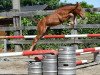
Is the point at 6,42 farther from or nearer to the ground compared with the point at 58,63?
nearer to the ground

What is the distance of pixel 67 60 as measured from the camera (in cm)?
632

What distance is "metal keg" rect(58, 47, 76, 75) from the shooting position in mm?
6336

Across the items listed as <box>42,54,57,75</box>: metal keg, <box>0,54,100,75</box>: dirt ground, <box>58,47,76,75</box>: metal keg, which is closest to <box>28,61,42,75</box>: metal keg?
<box>42,54,57,75</box>: metal keg

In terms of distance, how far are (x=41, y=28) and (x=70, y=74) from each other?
3.26 m

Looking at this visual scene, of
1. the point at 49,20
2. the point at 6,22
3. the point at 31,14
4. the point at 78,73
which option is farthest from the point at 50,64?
the point at 6,22

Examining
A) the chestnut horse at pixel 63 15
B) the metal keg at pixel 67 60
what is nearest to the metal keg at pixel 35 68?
the metal keg at pixel 67 60

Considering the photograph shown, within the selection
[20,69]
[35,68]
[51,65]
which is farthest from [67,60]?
[20,69]

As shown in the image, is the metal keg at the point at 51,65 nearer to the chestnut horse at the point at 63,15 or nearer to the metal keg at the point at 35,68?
the metal keg at the point at 35,68

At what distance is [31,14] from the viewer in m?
12.8

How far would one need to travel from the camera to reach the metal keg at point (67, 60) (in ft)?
20.8

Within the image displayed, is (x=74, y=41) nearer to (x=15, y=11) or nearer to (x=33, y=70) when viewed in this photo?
(x=15, y=11)

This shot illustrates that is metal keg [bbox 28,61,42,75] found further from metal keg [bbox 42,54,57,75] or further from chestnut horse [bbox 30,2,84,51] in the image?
chestnut horse [bbox 30,2,84,51]

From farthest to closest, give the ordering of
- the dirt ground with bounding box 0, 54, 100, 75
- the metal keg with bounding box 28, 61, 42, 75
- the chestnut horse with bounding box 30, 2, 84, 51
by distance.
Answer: the chestnut horse with bounding box 30, 2, 84, 51
the dirt ground with bounding box 0, 54, 100, 75
the metal keg with bounding box 28, 61, 42, 75

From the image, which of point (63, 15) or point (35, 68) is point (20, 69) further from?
point (35, 68)
